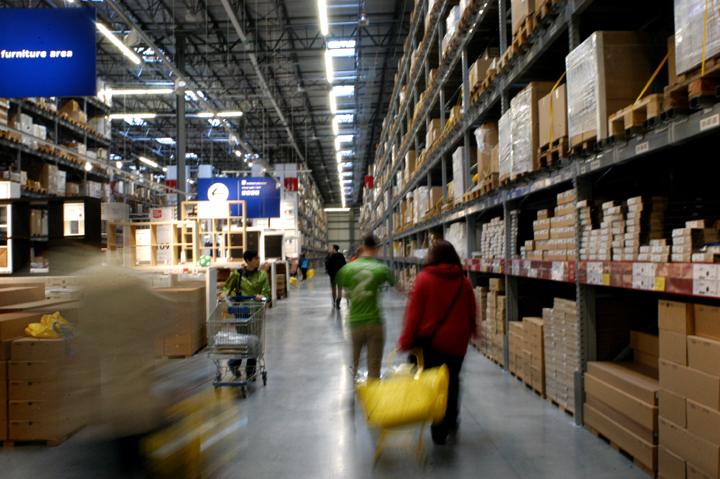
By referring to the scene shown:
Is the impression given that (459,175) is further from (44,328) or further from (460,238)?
(44,328)

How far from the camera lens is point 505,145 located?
18.2ft

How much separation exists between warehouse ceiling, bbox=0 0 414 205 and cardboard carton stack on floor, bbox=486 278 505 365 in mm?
8039

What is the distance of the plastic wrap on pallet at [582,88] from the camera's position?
11.8ft

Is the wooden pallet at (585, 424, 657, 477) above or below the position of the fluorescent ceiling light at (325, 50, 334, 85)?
below

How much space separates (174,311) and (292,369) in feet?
12.5

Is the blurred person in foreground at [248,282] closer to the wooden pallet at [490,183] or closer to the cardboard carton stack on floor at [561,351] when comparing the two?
the wooden pallet at [490,183]

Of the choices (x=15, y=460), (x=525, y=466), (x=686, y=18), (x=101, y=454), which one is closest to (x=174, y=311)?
(x=101, y=454)

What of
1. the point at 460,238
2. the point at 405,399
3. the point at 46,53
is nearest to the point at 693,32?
the point at 405,399

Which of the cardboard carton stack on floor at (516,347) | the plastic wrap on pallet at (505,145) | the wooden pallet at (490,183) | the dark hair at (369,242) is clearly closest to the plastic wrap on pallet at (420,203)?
the wooden pallet at (490,183)

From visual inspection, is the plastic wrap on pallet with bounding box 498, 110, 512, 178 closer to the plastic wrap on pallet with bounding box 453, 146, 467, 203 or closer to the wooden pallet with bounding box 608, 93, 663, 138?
the plastic wrap on pallet with bounding box 453, 146, 467, 203

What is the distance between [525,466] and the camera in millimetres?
3285

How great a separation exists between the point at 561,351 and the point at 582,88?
7.71ft

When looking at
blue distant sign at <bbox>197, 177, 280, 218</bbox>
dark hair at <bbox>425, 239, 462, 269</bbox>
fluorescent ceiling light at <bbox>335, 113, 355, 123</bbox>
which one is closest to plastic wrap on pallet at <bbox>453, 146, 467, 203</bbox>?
dark hair at <bbox>425, 239, 462, 269</bbox>

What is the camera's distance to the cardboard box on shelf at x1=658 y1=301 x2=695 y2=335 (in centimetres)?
285
